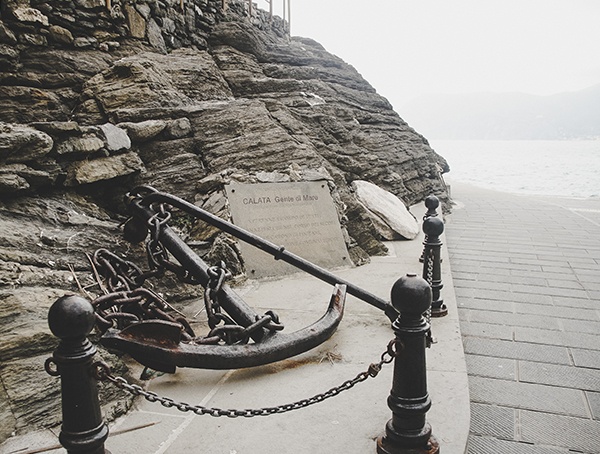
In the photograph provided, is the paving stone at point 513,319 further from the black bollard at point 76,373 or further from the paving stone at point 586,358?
the black bollard at point 76,373

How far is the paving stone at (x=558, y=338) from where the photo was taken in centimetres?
345

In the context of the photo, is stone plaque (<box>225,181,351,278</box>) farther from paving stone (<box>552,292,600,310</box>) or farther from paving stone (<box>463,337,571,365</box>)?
paving stone (<box>552,292,600,310</box>)

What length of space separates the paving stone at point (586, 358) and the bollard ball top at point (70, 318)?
2975 mm

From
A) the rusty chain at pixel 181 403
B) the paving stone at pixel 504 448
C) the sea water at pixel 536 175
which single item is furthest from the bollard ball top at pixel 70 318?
the sea water at pixel 536 175

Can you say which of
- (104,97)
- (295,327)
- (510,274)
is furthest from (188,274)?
(510,274)

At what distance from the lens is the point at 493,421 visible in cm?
249

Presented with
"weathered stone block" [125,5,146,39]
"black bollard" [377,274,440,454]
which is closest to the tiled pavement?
"black bollard" [377,274,440,454]

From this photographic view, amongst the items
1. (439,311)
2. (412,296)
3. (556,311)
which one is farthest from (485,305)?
(412,296)

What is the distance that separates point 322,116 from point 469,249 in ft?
8.94

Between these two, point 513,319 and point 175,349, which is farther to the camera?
point 513,319

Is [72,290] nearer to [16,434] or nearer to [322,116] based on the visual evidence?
[16,434]

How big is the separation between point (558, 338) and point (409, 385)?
7.21ft

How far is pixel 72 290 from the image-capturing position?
2.81 meters

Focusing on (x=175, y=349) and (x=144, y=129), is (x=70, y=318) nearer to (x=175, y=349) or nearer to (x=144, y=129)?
(x=175, y=349)
